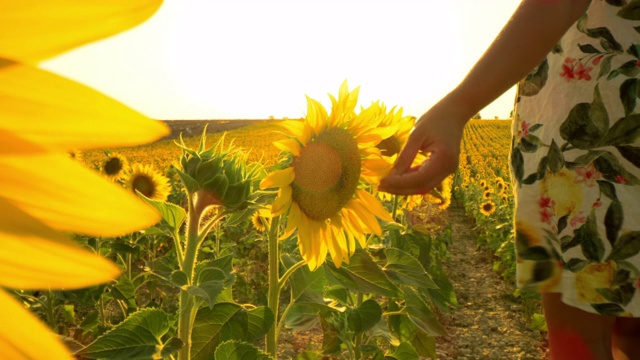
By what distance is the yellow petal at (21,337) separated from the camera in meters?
0.07

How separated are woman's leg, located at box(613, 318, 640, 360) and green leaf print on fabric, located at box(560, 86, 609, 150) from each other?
0.36 m

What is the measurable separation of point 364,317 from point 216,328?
473mm

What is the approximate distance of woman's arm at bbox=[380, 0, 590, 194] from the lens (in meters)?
0.74

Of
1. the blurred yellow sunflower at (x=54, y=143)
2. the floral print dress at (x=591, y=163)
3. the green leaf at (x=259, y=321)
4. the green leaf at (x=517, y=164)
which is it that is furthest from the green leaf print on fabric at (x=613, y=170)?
the blurred yellow sunflower at (x=54, y=143)

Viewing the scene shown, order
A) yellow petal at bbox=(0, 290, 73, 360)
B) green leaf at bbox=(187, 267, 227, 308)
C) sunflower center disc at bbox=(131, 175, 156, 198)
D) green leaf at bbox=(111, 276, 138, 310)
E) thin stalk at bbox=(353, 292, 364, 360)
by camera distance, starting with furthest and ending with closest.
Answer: sunflower center disc at bbox=(131, 175, 156, 198)
green leaf at bbox=(111, 276, 138, 310)
thin stalk at bbox=(353, 292, 364, 360)
green leaf at bbox=(187, 267, 227, 308)
yellow petal at bbox=(0, 290, 73, 360)

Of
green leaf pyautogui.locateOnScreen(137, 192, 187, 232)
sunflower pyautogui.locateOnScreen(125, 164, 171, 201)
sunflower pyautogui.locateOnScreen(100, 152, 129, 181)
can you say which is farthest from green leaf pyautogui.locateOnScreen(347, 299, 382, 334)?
sunflower pyautogui.locateOnScreen(100, 152, 129, 181)

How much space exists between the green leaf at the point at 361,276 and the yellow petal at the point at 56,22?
0.80 metres

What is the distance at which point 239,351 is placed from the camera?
2.34 feet

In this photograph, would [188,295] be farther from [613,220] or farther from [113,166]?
[113,166]

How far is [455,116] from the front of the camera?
754 mm

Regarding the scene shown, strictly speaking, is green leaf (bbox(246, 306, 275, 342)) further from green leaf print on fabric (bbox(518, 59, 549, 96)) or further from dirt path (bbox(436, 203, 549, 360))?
dirt path (bbox(436, 203, 549, 360))

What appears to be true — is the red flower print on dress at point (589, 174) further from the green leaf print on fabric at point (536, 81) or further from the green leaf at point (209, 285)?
the green leaf at point (209, 285)

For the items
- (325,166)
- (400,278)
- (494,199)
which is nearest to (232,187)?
(325,166)

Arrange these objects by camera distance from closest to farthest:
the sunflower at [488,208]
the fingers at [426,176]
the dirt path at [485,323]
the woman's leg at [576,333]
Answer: the fingers at [426,176], the woman's leg at [576,333], the dirt path at [485,323], the sunflower at [488,208]
